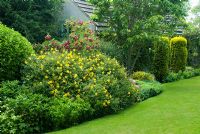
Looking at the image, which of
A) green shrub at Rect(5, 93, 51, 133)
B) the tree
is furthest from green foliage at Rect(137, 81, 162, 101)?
green shrub at Rect(5, 93, 51, 133)

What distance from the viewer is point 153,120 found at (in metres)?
9.10

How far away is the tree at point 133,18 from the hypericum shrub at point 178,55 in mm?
3855

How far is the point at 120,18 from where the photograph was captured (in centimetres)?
1622

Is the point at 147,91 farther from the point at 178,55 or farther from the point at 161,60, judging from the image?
the point at 178,55

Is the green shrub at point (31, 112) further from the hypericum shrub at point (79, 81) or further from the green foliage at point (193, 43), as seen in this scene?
the green foliage at point (193, 43)

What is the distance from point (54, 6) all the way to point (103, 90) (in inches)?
434

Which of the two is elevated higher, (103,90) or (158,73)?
(103,90)

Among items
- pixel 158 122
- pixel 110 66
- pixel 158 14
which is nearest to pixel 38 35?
pixel 158 14

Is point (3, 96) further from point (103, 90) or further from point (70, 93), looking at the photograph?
point (103, 90)

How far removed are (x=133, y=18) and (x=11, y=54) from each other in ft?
26.2

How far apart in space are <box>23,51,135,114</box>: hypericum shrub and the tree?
5.14 metres

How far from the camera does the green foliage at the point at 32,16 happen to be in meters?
18.8

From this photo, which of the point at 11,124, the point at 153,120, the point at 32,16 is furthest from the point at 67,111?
the point at 32,16

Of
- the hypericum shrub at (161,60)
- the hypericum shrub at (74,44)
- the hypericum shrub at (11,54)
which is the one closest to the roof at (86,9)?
the hypericum shrub at (161,60)
